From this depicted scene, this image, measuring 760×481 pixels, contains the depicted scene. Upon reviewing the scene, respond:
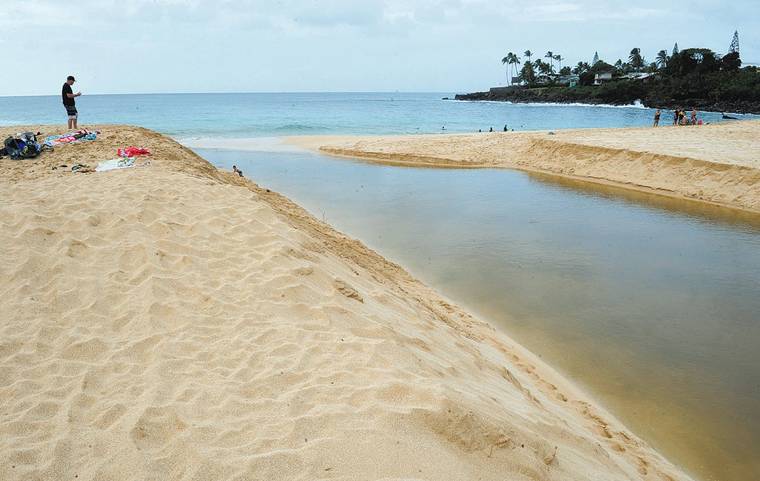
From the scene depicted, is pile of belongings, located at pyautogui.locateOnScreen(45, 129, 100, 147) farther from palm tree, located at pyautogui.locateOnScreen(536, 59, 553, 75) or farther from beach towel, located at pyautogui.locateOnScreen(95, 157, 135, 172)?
palm tree, located at pyautogui.locateOnScreen(536, 59, 553, 75)

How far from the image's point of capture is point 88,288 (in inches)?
171

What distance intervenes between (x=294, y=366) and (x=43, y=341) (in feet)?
6.37

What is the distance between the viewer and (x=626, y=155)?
17922mm

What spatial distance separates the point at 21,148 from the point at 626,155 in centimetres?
1865

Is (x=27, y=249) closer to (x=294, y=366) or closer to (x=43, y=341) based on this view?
(x=43, y=341)

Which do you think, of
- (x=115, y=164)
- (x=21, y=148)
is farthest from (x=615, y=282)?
(x=21, y=148)

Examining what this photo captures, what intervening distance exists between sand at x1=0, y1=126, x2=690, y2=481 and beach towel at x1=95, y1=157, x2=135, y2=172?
8.39ft

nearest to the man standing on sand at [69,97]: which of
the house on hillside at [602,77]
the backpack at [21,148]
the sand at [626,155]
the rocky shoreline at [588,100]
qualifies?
the backpack at [21,148]

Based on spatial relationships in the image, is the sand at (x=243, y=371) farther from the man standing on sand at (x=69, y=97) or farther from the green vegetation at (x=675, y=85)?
the green vegetation at (x=675, y=85)

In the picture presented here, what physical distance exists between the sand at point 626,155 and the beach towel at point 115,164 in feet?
48.9

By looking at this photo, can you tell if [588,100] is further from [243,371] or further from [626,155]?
[243,371]

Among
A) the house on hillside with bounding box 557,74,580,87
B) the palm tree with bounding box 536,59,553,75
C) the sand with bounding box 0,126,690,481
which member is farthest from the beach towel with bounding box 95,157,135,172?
the palm tree with bounding box 536,59,553,75

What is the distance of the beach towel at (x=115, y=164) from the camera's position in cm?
861

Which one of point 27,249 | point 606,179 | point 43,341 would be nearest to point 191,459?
point 43,341
